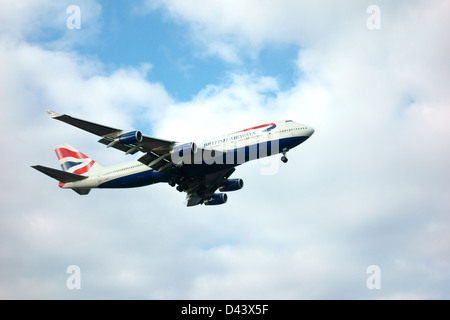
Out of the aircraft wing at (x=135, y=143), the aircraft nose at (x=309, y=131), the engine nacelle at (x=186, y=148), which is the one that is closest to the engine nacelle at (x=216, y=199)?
the aircraft wing at (x=135, y=143)

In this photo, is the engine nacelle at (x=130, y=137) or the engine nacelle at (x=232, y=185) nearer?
the engine nacelle at (x=130, y=137)

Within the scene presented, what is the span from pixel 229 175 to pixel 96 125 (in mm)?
18752

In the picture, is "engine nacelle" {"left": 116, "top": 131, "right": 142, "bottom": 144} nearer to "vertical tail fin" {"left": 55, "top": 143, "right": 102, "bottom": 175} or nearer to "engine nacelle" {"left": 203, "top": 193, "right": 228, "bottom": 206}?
"vertical tail fin" {"left": 55, "top": 143, "right": 102, "bottom": 175}

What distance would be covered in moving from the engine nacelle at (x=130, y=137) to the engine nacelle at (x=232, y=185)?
1666 cm

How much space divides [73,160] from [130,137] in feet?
71.3

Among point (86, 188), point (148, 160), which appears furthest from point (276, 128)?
point (86, 188)

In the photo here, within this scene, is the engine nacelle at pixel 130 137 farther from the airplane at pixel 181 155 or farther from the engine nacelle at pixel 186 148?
the engine nacelle at pixel 186 148

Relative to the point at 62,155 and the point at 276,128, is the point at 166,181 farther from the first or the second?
the point at 62,155

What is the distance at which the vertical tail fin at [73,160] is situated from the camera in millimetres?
67750

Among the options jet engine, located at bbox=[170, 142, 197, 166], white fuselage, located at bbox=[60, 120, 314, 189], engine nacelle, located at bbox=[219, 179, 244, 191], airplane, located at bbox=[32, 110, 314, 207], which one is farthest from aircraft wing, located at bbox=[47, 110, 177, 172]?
engine nacelle, located at bbox=[219, 179, 244, 191]

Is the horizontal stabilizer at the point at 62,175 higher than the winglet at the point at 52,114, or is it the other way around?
the winglet at the point at 52,114

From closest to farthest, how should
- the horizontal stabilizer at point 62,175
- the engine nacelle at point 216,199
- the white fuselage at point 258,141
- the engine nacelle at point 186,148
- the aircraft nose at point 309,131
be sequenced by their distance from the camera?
1. the engine nacelle at point 186,148
2. the white fuselage at point 258,141
3. the aircraft nose at point 309,131
4. the horizontal stabilizer at point 62,175
5. the engine nacelle at point 216,199

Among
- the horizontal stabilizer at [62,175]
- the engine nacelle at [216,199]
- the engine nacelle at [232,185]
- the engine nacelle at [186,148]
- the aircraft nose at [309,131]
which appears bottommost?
the engine nacelle at [216,199]

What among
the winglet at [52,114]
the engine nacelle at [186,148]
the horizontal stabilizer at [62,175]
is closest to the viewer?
the winglet at [52,114]
